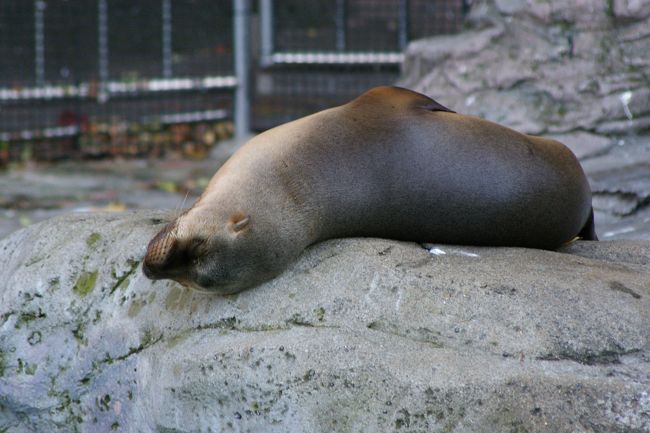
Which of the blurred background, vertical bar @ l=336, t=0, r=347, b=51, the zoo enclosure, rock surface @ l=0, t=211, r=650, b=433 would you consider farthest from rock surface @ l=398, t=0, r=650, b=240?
rock surface @ l=0, t=211, r=650, b=433

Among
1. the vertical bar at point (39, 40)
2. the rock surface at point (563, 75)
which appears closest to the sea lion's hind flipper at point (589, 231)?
the rock surface at point (563, 75)

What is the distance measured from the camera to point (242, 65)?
32.7 ft

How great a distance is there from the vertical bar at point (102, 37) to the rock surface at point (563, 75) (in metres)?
3.77

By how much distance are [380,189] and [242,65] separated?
21.9 ft

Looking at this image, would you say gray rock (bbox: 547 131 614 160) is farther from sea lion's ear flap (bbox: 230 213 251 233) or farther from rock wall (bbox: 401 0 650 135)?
sea lion's ear flap (bbox: 230 213 251 233)

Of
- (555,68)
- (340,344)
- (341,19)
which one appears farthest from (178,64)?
(340,344)

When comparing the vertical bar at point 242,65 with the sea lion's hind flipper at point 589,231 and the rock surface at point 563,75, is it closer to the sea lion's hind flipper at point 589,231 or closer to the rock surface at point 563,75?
the rock surface at point 563,75

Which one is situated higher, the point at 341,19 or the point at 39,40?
the point at 341,19

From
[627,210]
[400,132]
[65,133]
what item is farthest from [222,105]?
[400,132]

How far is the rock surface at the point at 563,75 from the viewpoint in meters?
6.20

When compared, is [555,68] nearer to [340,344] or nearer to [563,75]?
[563,75]

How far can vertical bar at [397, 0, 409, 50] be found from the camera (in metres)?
9.26

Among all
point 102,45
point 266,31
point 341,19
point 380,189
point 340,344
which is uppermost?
point 341,19

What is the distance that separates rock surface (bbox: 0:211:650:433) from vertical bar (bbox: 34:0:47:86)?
5.92m
